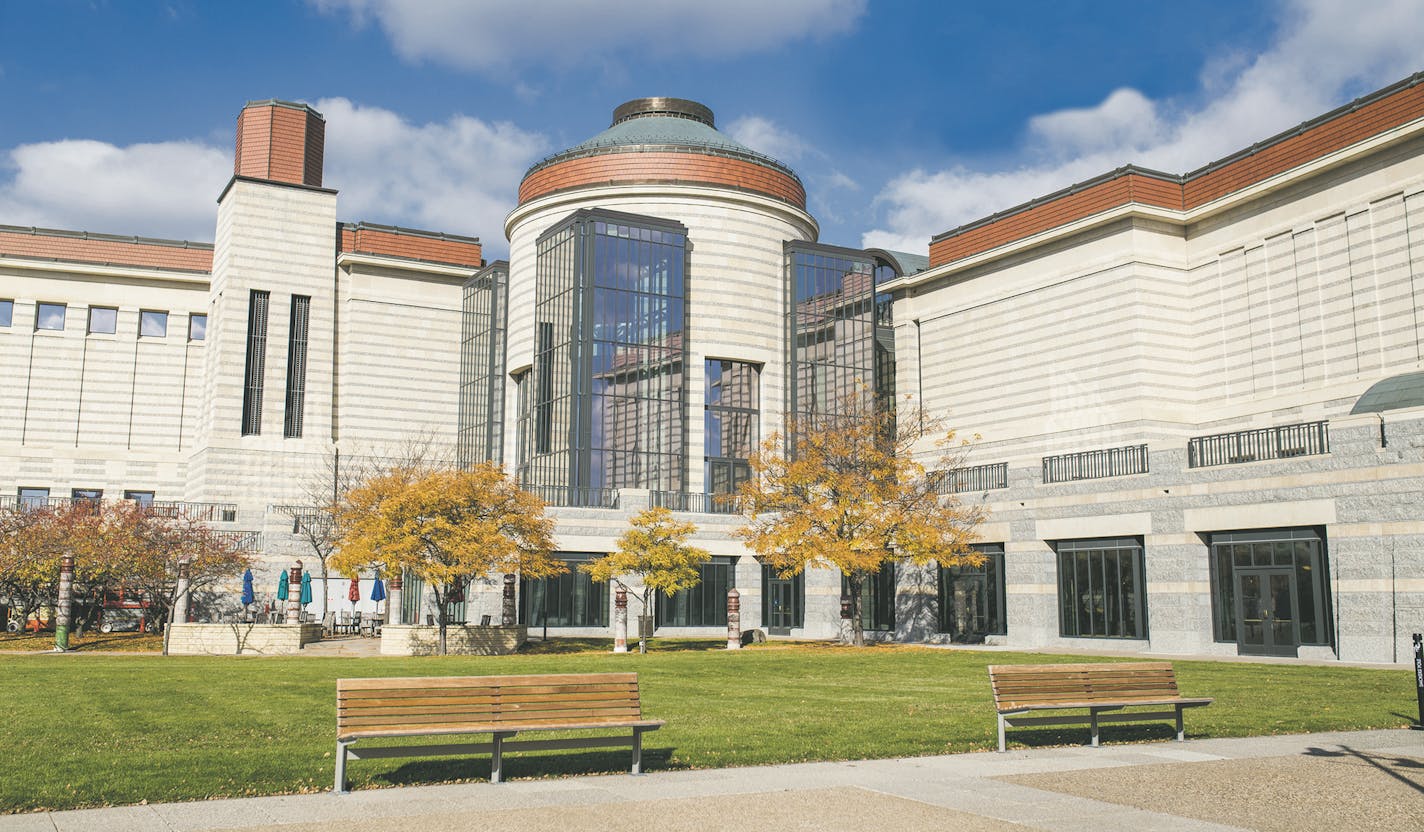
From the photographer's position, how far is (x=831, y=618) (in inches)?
1976

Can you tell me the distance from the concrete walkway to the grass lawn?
87cm

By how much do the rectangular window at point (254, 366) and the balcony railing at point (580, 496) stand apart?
1735cm

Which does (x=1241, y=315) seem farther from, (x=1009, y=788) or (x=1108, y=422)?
(x=1009, y=788)

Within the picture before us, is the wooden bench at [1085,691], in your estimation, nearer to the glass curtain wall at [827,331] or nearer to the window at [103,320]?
the glass curtain wall at [827,331]

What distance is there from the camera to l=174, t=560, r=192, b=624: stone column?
4403 cm

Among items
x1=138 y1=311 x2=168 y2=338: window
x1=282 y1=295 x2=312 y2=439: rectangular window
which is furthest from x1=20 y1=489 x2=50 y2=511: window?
x1=282 y1=295 x2=312 y2=439: rectangular window

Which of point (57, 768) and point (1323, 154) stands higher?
point (1323, 154)

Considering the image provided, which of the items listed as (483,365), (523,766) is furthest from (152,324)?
(523,766)

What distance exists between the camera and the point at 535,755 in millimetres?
13391

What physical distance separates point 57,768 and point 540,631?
1472 inches

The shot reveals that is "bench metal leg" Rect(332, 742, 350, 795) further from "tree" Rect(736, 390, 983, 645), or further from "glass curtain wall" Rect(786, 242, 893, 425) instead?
"glass curtain wall" Rect(786, 242, 893, 425)

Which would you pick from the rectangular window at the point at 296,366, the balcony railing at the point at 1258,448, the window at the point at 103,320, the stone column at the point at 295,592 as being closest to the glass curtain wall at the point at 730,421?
the stone column at the point at 295,592

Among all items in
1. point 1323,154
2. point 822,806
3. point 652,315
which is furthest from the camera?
point 652,315

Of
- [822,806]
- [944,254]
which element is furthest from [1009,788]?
[944,254]
